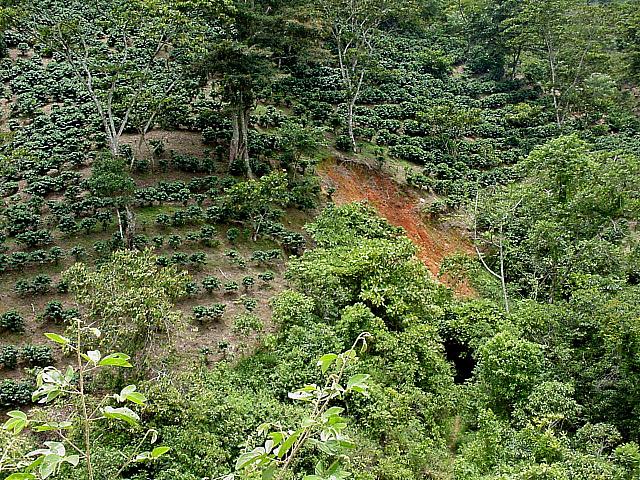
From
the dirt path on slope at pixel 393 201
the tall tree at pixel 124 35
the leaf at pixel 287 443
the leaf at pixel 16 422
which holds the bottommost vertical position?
the dirt path on slope at pixel 393 201

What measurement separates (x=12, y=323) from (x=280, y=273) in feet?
19.9

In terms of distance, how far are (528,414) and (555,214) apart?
5322 millimetres

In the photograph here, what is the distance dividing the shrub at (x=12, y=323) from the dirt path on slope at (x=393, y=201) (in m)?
10.4

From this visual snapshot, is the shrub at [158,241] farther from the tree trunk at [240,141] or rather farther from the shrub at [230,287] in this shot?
the tree trunk at [240,141]

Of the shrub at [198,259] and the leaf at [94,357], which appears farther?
the shrub at [198,259]

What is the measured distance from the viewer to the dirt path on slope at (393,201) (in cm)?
1855

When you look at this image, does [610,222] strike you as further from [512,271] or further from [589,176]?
[512,271]

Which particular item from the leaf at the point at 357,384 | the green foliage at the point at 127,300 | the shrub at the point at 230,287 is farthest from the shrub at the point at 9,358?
the leaf at the point at 357,384

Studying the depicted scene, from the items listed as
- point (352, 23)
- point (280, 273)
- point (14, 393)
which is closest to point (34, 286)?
point (14, 393)

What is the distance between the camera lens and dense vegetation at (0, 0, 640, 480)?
7.97 m

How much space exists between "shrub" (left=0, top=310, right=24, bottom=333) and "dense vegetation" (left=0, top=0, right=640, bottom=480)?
56mm

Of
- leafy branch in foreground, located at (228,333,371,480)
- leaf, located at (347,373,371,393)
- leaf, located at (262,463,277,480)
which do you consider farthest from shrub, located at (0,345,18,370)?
leaf, located at (347,373,371,393)

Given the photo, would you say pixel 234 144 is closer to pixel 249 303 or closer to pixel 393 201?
pixel 393 201

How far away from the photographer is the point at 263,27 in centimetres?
1566
